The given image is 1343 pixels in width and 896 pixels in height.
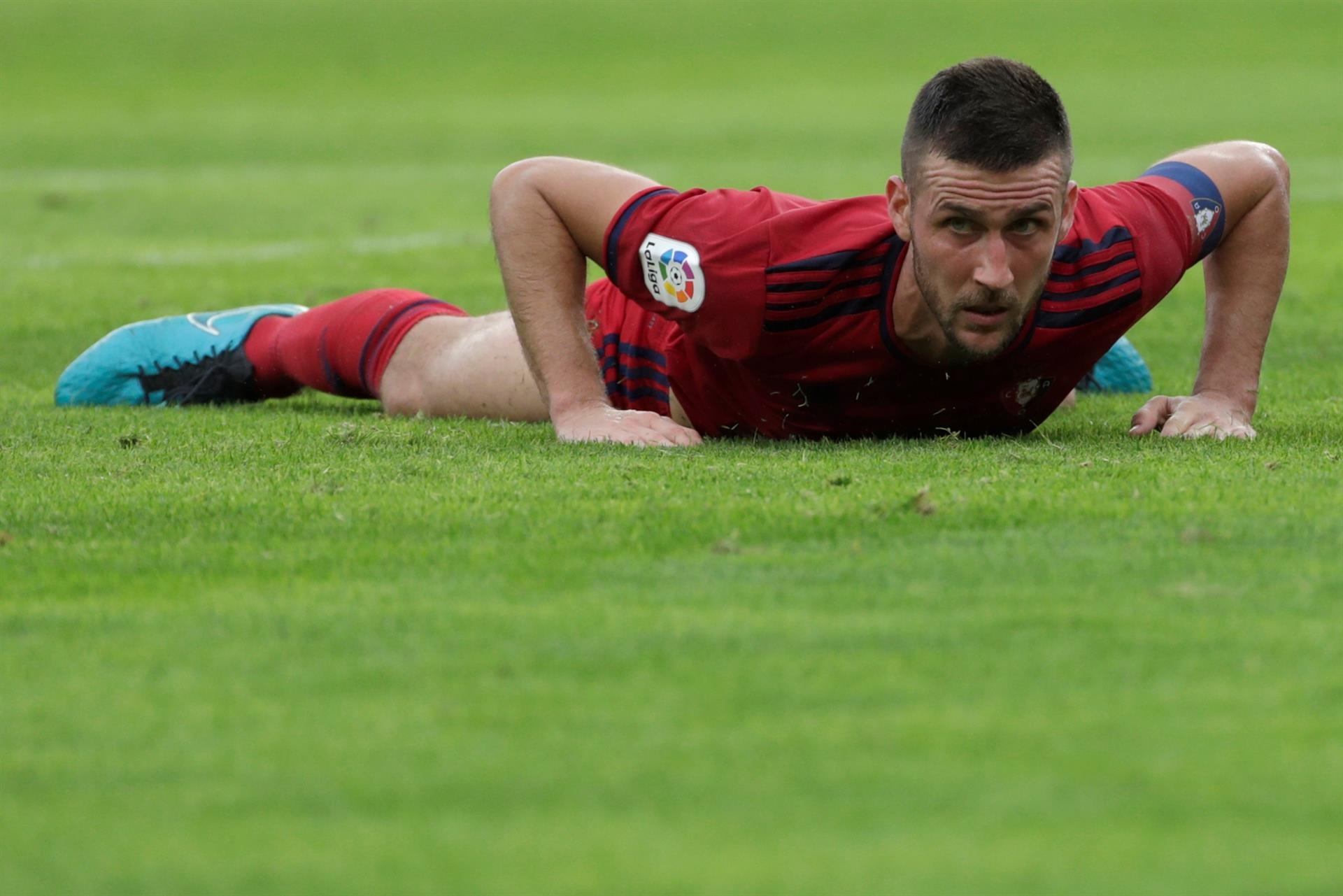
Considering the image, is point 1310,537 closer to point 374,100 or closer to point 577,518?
point 577,518

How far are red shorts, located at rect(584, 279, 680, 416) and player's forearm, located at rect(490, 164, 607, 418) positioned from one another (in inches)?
6.5

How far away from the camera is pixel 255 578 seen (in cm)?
321

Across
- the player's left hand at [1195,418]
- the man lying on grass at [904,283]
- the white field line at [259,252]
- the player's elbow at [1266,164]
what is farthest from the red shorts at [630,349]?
the white field line at [259,252]

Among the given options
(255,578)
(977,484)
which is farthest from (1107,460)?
(255,578)

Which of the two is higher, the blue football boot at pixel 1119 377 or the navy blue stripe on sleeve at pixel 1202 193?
the navy blue stripe on sleeve at pixel 1202 193

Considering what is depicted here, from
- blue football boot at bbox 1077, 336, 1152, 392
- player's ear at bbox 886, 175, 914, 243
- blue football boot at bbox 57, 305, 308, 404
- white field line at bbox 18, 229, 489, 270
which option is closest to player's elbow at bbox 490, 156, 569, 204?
player's ear at bbox 886, 175, 914, 243

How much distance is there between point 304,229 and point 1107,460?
28.2 ft

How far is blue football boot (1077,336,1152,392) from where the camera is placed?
236 inches

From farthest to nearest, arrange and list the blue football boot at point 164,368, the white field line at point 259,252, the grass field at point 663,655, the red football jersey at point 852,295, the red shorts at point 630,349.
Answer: the white field line at point 259,252 < the blue football boot at point 164,368 < the red shorts at point 630,349 < the red football jersey at point 852,295 < the grass field at point 663,655

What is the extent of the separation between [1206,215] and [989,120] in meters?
0.91

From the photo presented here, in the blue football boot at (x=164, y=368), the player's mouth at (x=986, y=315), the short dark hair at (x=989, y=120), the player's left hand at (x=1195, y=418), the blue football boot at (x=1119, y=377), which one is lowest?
the blue football boot at (x=1119, y=377)

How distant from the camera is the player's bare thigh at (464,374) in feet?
17.8

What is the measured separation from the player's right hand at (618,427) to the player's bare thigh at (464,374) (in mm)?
558

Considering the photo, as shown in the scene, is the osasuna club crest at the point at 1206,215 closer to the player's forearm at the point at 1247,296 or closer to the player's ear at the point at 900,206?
Answer: the player's forearm at the point at 1247,296
